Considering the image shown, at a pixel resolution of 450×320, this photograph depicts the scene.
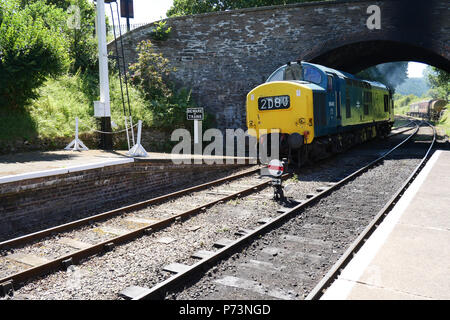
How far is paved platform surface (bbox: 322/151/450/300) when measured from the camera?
11.7 ft

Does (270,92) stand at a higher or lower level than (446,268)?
higher

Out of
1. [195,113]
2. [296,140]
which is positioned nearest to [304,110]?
[296,140]

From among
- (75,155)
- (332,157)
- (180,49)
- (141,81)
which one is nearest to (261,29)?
(180,49)

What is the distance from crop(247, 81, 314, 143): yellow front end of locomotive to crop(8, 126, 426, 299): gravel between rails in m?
2.40

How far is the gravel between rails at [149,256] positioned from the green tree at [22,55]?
6.90 meters

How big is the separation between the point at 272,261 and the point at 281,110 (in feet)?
21.9

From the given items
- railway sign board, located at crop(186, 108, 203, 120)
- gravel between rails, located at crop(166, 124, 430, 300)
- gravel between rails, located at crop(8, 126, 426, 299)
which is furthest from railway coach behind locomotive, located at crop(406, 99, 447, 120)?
gravel between rails, located at crop(8, 126, 426, 299)

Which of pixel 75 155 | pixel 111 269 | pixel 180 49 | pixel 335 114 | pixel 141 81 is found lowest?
pixel 111 269

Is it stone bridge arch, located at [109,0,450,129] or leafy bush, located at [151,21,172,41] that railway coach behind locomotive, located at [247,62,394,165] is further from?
leafy bush, located at [151,21,172,41]

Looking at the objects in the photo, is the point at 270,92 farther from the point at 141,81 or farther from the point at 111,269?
the point at 141,81

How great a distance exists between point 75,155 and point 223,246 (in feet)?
22.7

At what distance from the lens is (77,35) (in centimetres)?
1841

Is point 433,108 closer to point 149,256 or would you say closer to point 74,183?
point 74,183

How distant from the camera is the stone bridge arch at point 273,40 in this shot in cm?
1683
